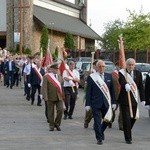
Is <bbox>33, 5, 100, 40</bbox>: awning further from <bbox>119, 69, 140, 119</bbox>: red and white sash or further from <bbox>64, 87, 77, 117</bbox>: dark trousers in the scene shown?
<bbox>119, 69, 140, 119</bbox>: red and white sash

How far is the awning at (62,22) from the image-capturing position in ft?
257

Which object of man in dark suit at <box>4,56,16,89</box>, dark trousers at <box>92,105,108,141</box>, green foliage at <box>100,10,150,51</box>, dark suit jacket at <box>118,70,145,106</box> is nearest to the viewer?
dark trousers at <box>92,105,108,141</box>

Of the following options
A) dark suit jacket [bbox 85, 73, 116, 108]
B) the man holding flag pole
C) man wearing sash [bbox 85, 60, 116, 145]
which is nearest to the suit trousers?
man wearing sash [bbox 85, 60, 116, 145]

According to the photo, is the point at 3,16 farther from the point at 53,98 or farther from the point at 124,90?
the point at 124,90

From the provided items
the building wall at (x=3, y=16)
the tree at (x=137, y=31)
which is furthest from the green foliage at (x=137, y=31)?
the building wall at (x=3, y=16)

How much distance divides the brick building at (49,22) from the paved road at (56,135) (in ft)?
153

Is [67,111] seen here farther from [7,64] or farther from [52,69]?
[7,64]

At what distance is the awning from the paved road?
58241mm

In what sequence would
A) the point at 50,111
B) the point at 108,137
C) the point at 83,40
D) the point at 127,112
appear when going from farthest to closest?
the point at 83,40 → the point at 50,111 → the point at 108,137 → the point at 127,112

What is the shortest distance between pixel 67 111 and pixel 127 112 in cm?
545

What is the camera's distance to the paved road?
1156cm

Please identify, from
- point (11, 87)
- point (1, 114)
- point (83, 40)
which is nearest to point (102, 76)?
point (1, 114)

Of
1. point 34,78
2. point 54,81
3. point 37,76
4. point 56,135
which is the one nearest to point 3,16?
point 34,78

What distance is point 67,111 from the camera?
1741cm
